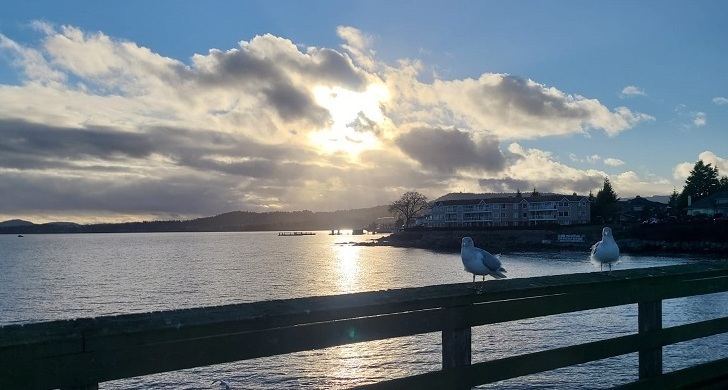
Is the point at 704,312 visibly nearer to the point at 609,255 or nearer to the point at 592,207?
the point at 609,255

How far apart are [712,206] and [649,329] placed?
403 ft

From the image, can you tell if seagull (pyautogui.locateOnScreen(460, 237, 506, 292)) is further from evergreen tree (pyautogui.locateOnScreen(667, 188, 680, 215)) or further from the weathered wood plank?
evergreen tree (pyautogui.locateOnScreen(667, 188, 680, 215))

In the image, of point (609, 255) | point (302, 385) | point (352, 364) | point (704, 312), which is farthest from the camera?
point (704, 312)

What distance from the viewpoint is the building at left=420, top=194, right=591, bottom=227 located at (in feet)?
458

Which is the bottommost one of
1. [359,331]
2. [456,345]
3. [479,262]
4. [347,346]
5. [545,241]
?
[347,346]

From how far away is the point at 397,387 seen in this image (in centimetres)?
370

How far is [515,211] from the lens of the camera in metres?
150

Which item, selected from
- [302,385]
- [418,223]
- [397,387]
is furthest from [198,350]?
[418,223]

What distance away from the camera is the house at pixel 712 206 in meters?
108

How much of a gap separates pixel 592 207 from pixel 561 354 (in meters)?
146

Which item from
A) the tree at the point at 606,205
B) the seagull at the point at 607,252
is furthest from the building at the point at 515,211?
the seagull at the point at 607,252

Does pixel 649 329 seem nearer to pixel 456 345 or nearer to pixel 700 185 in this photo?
pixel 456 345

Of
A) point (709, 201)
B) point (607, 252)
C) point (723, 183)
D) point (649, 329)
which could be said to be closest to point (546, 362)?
point (649, 329)

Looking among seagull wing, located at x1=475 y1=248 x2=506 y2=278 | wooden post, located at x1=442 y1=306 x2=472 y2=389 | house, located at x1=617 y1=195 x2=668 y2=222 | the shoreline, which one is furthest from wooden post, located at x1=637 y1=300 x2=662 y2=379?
house, located at x1=617 y1=195 x2=668 y2=222
